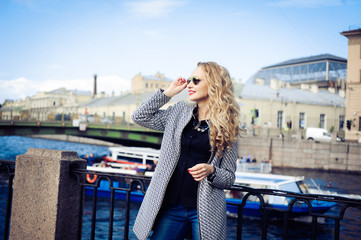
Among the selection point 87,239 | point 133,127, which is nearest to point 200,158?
point 87,239

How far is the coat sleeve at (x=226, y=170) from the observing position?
2.19 meters

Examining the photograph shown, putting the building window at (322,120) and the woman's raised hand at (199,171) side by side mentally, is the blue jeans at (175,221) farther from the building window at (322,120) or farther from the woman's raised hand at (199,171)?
the building window at (322,120)

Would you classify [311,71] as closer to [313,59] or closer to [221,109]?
[313,59]

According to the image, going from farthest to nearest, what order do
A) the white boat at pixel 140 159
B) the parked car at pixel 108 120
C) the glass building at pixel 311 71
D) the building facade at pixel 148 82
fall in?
the building facade at pixel 148 82
the glass building at pixel 311 71
the parked car at pixel 108 120
the white boat at pixel 140 159

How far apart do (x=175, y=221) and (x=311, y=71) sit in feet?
191

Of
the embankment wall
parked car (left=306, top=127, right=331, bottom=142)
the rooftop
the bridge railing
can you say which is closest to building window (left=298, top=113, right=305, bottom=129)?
parked car (left=306, top=127, right=331, bottom=142)

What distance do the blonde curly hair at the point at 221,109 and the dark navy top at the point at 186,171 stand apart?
90 millimetres

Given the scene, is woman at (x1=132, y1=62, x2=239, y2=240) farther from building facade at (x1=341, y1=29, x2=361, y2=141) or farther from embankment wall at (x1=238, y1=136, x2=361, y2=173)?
building facade at (x1=341, y1=29, x2=361, y2=141)

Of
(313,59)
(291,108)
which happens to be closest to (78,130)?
(291,108)

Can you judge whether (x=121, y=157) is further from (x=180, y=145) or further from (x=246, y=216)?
(x=180, y=145)

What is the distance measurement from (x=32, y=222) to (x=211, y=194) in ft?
6.33

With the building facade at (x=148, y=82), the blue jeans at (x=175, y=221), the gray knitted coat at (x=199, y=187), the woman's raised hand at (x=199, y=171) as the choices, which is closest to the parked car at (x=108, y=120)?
the gray knitted coat at (x=199, y=187)

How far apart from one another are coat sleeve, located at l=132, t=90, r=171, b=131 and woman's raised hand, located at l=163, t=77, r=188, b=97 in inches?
1.7

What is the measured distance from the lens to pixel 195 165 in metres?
2.17
